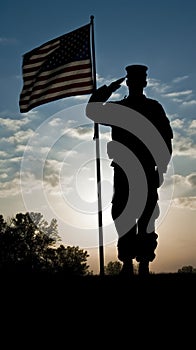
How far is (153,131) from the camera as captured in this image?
8.80m

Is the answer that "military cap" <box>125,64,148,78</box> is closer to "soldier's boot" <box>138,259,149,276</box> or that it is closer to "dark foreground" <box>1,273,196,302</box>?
"soldier's boot" <box>138,259,149,276</box>

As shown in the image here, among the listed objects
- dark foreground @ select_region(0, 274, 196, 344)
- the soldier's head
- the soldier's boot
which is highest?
the soldier's head

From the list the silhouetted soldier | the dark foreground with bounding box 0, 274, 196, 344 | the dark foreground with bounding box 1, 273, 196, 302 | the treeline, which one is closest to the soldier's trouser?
the silhouetted soldier

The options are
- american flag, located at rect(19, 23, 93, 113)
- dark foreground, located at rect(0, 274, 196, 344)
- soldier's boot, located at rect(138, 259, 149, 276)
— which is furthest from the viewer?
american flag, located at rect(19, 23, 93, 113)

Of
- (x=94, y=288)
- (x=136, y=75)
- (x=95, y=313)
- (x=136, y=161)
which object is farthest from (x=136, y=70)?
(x=95, y=313)

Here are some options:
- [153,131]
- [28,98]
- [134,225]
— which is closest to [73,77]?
[28,98]

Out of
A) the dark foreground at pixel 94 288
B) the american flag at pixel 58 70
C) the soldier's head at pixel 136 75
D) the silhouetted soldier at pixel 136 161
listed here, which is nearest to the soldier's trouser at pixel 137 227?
the silhouetted soldier at pixel 136 161

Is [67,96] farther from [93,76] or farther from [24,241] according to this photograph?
[24,241]

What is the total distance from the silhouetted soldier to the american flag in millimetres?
3246

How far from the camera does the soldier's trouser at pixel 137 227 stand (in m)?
8.62

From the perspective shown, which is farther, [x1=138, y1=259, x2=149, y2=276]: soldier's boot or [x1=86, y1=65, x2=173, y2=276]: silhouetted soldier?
[x1=86, y1=65, x2=173, y2=276]: silhouetted soldier

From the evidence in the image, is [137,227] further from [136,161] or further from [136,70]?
[136,70]

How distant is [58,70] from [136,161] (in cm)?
462

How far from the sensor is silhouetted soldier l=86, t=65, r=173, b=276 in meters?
8.65
